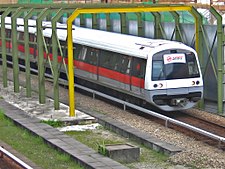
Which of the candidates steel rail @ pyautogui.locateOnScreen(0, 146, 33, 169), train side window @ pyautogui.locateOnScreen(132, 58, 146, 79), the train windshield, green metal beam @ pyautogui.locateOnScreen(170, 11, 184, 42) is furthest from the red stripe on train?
steel rail @ pyautogui.locateOnScreen(0, 146, 33, 169)

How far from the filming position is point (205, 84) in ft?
67.9

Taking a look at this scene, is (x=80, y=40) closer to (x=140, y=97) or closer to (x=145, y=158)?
(x=140, y=97)

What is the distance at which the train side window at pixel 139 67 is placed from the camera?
1892 centimetres

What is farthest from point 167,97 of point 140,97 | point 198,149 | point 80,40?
point 80,40

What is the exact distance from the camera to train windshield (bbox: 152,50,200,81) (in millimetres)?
18656

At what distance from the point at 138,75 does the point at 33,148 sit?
551 centimetres

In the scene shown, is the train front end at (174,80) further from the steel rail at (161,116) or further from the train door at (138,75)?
the steel rail at (161,116)

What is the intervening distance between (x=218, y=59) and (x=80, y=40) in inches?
250

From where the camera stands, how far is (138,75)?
19.2m

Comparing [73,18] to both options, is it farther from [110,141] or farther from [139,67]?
[110,141]

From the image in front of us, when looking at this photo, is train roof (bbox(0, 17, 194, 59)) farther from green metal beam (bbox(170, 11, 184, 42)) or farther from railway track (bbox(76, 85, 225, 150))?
railway track (bbox(76, 85, 225, 150))

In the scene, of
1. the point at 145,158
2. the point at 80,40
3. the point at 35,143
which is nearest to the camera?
the point at 145,158

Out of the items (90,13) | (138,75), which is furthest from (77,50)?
(138,75)

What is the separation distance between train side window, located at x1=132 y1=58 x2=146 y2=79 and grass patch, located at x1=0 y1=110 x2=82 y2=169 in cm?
404
